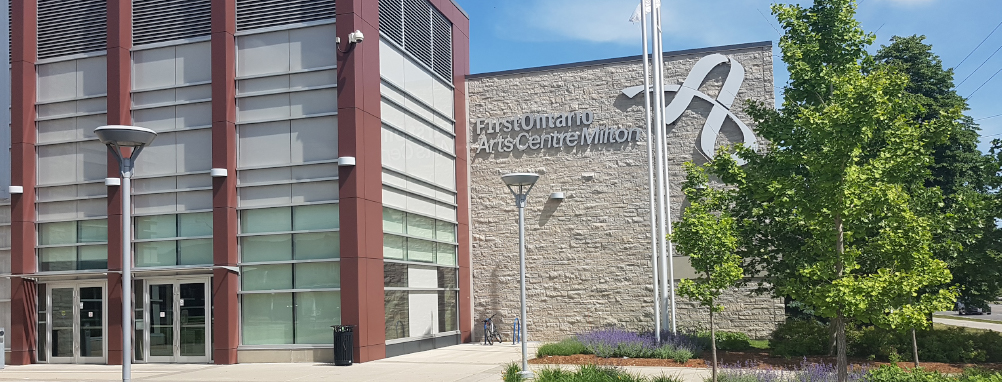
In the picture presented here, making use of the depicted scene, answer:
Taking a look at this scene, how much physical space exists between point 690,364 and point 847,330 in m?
4.40

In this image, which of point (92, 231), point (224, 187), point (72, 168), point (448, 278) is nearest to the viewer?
point (224, 187)

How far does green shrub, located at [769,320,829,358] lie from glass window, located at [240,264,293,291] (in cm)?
1224

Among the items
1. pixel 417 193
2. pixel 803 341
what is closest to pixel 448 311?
pixel 417 193

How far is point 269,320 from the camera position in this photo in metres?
21.7

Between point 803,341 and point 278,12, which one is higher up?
point 278,12

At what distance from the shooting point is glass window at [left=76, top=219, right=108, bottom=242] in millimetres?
23016

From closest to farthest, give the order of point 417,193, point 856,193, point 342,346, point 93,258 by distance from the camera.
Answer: point 856,193 → point 342,346 → point 93,258 → point 417,193

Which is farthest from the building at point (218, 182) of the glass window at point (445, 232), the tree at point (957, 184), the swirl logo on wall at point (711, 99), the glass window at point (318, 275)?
the tree at point (957, 184)

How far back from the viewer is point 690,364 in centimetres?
1856

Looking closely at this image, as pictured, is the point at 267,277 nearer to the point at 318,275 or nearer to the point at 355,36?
the point at 318,275

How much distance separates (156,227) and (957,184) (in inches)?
846

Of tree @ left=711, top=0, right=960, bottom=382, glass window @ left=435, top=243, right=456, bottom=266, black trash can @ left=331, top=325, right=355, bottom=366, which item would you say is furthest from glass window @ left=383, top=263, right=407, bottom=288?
A: tree @ left=711, top=0, right=960, bottom=382

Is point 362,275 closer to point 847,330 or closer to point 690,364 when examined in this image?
point 690,364

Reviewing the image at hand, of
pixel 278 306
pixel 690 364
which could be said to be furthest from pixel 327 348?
pixel 690 364
